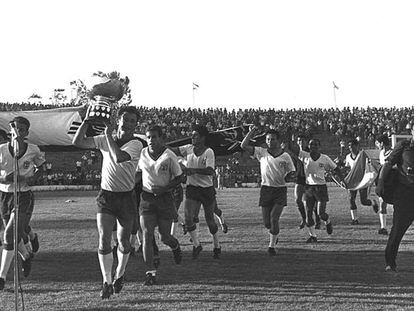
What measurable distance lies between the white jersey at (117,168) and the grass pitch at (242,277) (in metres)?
1.34

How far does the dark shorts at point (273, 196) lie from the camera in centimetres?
1109

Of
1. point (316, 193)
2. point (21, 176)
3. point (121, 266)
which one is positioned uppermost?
point (21, 176)

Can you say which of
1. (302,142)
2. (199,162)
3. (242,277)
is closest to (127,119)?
(242,277)

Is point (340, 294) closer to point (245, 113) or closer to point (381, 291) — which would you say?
point (381, 291)

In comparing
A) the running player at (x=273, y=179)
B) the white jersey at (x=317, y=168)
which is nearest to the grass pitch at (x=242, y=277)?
the running player at (x=273, y=179)

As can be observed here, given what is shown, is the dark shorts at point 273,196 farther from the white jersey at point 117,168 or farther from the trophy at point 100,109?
the trophy at point 100,109

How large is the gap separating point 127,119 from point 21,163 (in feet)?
6.04

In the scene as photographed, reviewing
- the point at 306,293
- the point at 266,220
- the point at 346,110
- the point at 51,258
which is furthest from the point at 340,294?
the point at 346,110

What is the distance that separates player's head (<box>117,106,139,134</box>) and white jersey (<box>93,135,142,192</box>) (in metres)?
0.18

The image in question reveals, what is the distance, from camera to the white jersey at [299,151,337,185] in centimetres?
1334

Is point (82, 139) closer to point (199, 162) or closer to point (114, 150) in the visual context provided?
point (114, 150)

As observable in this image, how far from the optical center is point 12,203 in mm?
8656

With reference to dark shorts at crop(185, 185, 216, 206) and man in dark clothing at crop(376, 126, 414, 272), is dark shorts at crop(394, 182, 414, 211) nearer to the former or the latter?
man in dark clothing at crop(376, 126, 414, 272)

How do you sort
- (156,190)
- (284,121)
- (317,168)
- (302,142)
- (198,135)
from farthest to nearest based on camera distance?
1. (284,121)
2. (302,142)
3. (317,168)
4. (198,135)
5. (156,190)
